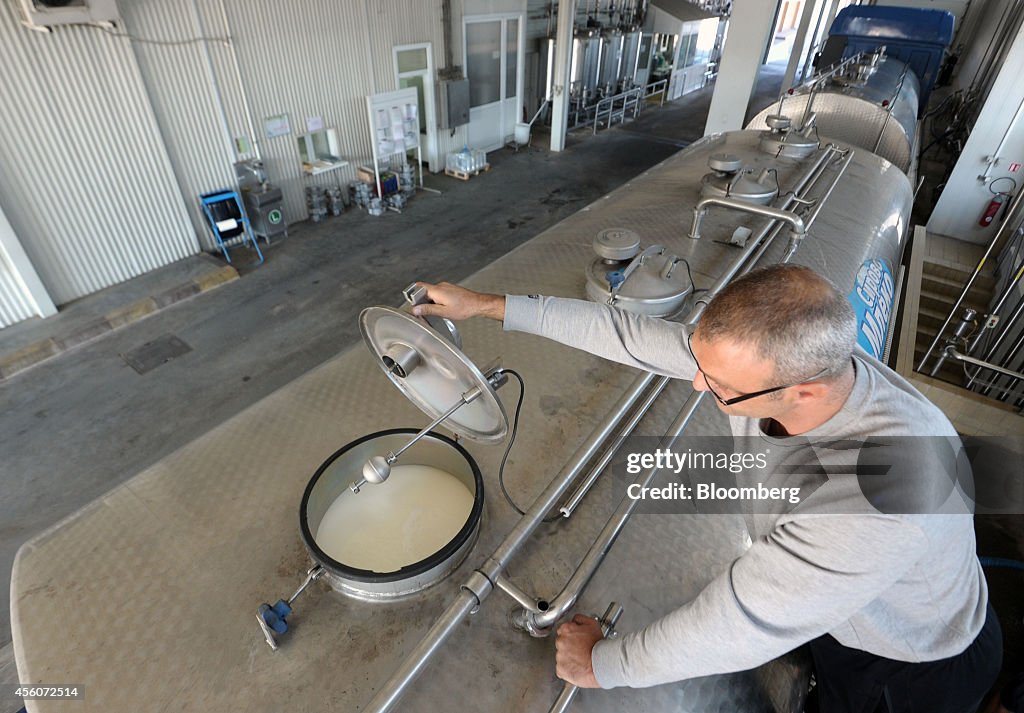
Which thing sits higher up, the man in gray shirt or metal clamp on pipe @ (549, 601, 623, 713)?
the man in gray shirt

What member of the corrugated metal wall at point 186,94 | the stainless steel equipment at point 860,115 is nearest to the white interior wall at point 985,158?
the stainless steel equipment at point 860,115

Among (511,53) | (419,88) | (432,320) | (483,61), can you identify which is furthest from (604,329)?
(511,53)

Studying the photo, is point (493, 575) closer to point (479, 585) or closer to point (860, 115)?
point (479, 585)

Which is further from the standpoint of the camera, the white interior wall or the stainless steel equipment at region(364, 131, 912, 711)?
the white interior wall

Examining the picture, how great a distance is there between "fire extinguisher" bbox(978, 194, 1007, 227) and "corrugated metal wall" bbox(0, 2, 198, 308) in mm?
11081

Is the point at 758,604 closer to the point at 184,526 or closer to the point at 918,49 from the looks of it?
the point at 184,526

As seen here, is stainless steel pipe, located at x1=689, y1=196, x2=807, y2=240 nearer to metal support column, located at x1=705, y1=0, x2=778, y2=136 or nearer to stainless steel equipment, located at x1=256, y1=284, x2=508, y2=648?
stainless steel equipment, located at x1=256, y1=284, x2=508, y2=648

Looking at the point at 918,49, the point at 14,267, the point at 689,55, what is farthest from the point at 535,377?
the point at 689,55

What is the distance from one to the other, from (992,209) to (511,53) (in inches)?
354

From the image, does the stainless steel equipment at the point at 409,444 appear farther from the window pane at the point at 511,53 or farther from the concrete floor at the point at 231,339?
the window pane at the point at 511,53

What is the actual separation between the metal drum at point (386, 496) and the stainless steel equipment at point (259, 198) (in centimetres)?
685

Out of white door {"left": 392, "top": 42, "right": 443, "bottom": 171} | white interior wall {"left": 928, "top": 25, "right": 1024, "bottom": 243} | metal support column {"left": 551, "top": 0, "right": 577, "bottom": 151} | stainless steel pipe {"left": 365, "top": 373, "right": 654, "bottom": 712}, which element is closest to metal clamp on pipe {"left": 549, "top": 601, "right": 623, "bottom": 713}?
stainless steel pipe {"left": 365, "top": 373, "right": 654, "bottom": 712}

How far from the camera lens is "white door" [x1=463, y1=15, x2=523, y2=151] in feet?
33.4

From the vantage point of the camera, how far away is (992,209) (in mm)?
7172
